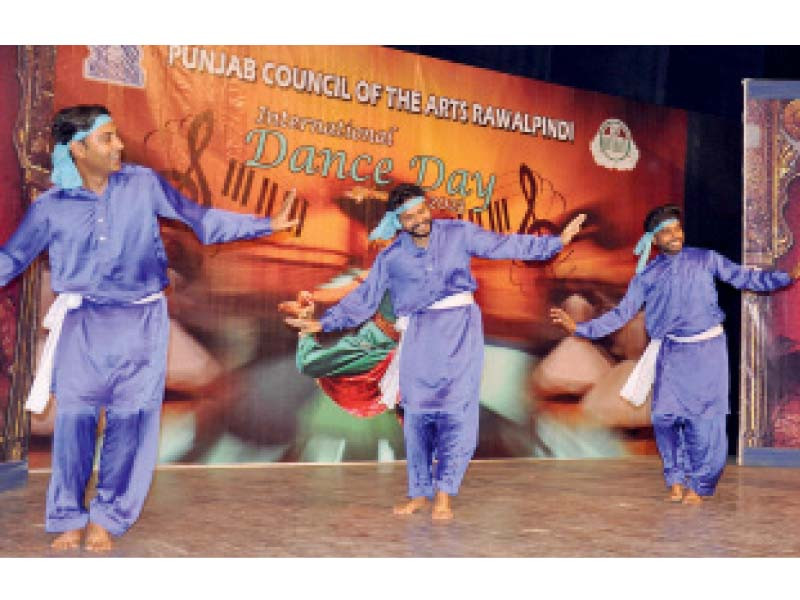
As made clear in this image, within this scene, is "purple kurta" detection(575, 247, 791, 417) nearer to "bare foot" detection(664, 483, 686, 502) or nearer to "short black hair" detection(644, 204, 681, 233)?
"short black hair" detection(644, 204, 681, 233)

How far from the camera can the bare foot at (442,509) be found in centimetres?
457

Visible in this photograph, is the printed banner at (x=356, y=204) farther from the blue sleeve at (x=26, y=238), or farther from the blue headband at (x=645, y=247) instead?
the blue sleeve at (x=26, y=238)

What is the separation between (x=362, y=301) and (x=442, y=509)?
1.02 metres

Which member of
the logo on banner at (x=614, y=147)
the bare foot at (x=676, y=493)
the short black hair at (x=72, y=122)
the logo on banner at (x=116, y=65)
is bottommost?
the bare foot at (x=676, y=493)

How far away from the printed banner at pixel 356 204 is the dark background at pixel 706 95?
0.18 meters

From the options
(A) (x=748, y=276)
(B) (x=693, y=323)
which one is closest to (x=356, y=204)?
(B) (x=693, y=323)

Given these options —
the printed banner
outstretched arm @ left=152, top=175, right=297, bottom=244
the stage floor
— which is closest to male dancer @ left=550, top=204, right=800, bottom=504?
the stage floor

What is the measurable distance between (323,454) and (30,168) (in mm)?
2537

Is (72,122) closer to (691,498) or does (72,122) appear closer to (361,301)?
(361,301)

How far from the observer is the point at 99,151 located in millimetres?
3811

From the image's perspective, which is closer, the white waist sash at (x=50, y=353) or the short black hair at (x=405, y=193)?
the white waist sash at (x=50, y=353)

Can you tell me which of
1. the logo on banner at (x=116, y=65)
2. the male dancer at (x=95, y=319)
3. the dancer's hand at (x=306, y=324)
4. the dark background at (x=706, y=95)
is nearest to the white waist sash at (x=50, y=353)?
the male dancer at (x=95, y=319)

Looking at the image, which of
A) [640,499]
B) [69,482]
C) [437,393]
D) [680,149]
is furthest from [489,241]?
[680,149]

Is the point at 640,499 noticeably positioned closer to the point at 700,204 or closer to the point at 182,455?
the point at 182,455
